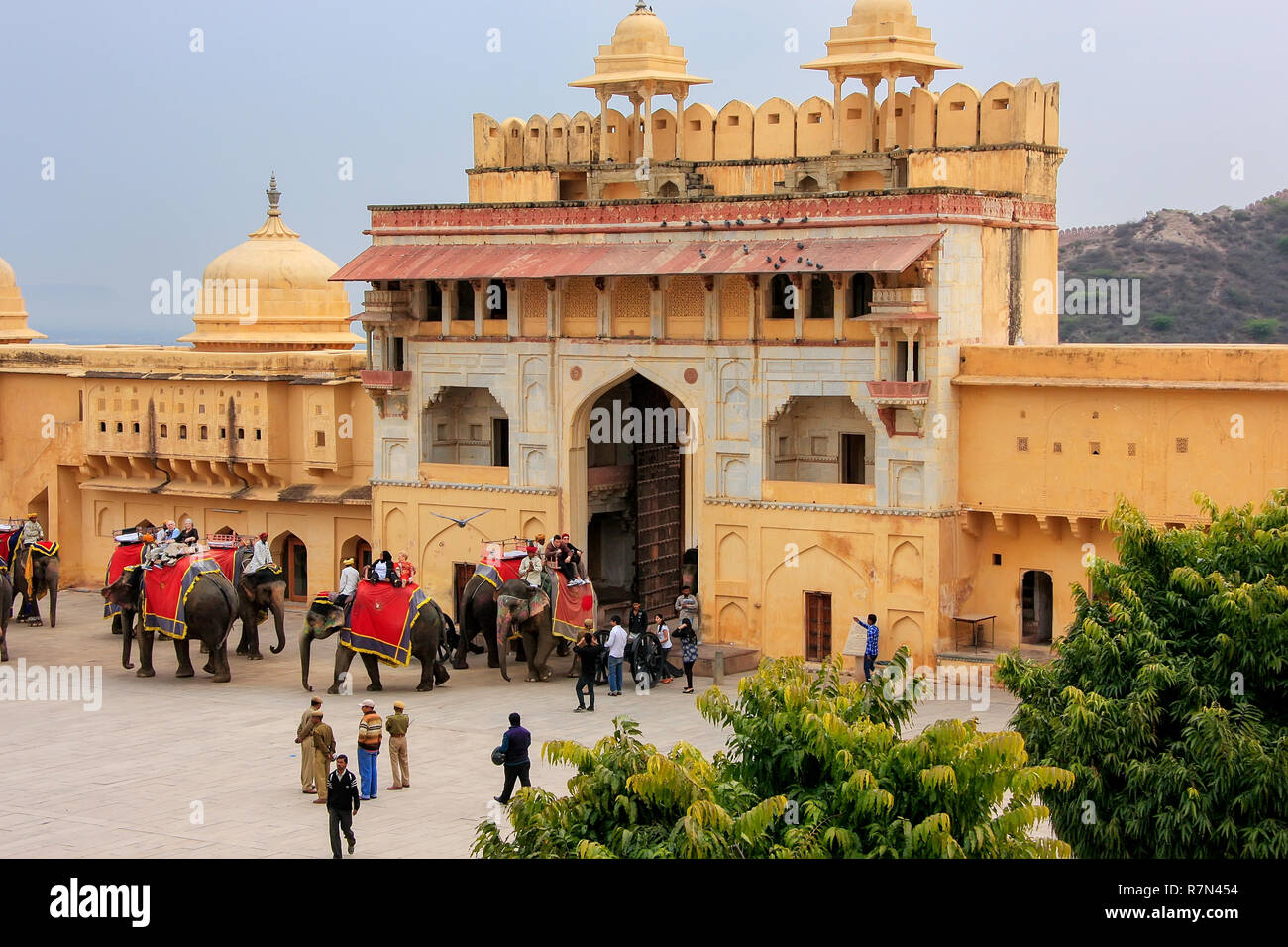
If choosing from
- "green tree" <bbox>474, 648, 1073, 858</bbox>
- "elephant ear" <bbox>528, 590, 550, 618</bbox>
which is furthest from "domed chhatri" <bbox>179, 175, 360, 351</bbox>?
"green tree" <bbox>474, 648, 1073, 858</bbox>

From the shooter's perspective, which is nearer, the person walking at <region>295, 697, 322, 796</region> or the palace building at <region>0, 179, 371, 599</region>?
the person walking at <region>295, 697, 322, 796</region>

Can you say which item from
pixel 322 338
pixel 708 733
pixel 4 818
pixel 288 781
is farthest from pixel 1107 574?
pixel 322 338

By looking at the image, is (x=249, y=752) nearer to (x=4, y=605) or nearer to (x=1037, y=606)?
(x=4, y=605)

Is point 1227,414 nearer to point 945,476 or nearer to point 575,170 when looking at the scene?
point 945,476

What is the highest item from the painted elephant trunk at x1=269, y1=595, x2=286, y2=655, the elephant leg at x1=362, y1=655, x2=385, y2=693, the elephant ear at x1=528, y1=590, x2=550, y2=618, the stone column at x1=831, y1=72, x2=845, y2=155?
the stone column at x1=831, y1=72, x2=845, y2=155

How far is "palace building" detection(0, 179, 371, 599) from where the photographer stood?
32531mm

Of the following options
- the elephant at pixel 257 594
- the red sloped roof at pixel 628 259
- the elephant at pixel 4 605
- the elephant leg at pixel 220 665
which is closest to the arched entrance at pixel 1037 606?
the red sloped roof at pixel 628 259

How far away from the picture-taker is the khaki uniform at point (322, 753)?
19.7 metres

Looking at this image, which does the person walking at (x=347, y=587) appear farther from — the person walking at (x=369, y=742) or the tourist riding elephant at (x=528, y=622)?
the person walking at (x=369, y=742)

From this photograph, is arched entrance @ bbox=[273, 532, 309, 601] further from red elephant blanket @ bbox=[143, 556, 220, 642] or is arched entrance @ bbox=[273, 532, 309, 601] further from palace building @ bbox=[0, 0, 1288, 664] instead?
red elephant blanket @ bbox=[143, 556, 220, 642]

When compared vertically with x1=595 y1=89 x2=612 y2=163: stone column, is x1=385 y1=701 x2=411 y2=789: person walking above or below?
below

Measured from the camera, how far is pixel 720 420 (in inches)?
1081

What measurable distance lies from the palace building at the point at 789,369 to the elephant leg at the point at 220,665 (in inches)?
174

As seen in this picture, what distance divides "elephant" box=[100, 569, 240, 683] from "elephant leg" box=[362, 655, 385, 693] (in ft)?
6.47
